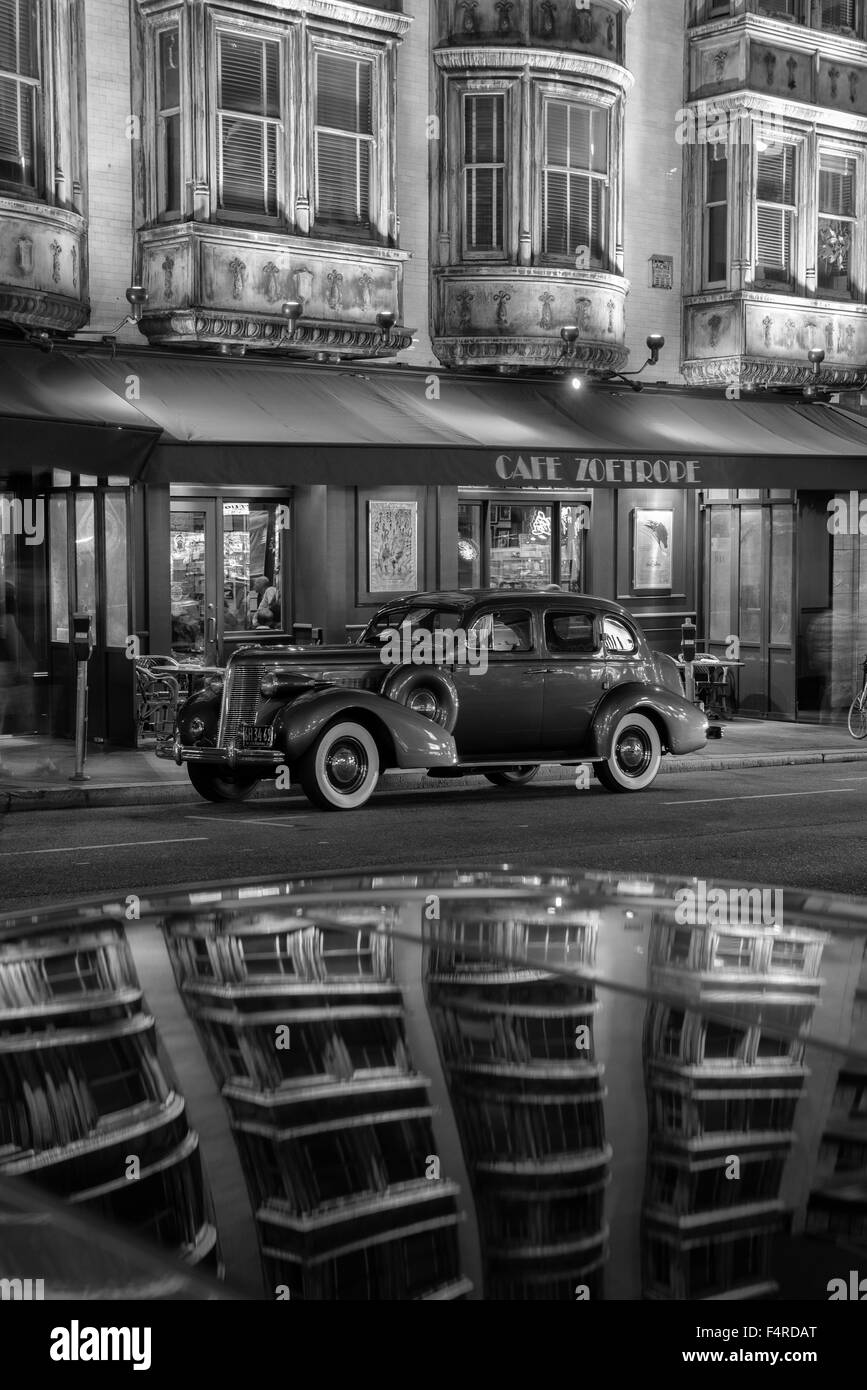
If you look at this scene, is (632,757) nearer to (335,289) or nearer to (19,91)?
(335,289)

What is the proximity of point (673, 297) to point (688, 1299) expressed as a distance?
23.4 m

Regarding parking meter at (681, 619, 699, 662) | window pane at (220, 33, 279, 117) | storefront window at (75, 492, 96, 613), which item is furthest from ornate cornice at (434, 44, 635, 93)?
storefront window at (75, 492, 96, 613)

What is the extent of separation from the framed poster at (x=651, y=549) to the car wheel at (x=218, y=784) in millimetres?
9828

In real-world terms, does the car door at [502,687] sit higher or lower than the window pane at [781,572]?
lower

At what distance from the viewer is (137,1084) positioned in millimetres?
2424

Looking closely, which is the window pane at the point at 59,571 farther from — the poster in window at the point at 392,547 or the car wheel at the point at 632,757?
the car wheel at the point at 632,757

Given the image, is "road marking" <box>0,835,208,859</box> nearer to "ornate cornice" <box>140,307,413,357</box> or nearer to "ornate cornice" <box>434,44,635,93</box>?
"ornate cornice" <box>140,307,413,357</box>

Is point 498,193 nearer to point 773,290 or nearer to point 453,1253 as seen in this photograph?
point 773,290

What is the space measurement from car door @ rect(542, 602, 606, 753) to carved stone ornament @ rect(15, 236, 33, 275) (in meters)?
6.62

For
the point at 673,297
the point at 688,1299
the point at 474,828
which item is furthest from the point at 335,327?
the point at 688,1299

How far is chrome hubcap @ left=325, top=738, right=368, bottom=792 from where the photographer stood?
14430 millimetres

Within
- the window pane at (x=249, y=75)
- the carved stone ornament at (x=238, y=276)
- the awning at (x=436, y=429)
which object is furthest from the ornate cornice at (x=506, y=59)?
the carved stone ornament at (x=238, y=276)

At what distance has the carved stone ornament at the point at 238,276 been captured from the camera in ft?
63.0
